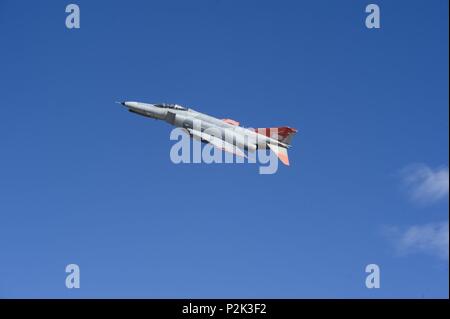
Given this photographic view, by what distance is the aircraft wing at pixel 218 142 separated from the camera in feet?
259

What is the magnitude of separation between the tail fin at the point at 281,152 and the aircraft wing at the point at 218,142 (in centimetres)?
550

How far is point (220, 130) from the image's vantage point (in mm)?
82938

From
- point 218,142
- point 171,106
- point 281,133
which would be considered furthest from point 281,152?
point 171,106

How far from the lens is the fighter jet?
82.2 m

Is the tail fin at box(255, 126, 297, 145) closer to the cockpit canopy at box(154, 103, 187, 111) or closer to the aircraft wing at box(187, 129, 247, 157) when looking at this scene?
the aircraft wing at box(187, 129, 247, 157)

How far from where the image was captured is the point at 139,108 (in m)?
83.6

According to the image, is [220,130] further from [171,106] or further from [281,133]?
[281,133]

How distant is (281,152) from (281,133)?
3.05 metres

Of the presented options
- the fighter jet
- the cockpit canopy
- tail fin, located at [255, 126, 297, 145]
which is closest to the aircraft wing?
the fighter jet

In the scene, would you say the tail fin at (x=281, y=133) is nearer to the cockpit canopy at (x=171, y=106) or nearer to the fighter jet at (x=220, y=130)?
the fighter jet at (x=220, y=130)
